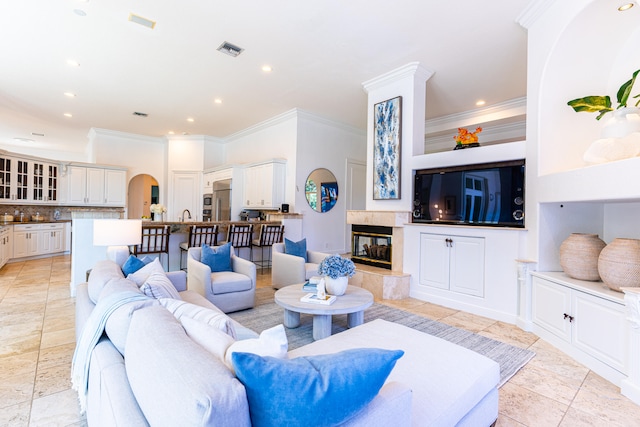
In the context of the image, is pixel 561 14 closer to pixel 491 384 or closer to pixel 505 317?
pixel 505 317

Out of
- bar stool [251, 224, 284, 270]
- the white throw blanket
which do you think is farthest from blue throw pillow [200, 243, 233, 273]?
the white throw blanket

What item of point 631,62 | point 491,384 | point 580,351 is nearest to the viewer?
point 491,384

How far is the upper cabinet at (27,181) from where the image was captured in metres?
6.85

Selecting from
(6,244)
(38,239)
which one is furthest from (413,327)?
(38,239)

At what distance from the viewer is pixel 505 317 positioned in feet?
11.1

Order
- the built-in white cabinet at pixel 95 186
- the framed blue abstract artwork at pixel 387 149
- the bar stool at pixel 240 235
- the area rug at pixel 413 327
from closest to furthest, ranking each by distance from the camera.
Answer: the area rug at pixel 413 327 → the framed blue abstract artwork at pixel 387 149 → the bar stool at pixel 240 235 → the built-in white cabinet at pixel 95 186

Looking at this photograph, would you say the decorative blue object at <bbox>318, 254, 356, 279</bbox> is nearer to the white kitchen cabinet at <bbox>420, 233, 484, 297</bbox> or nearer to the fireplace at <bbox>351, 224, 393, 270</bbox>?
the white kitchen cabinet at <bbox>420, 233, 484, 297</bbox>

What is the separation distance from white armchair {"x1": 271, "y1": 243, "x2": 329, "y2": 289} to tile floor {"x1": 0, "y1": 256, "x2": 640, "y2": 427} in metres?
1.51

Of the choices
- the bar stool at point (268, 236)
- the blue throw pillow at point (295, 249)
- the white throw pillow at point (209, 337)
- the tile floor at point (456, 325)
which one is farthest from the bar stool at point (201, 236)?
the white throw pillow at point (209, 337)

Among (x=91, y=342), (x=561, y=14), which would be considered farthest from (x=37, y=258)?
(x=561, y=14)

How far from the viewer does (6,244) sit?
6.09 m

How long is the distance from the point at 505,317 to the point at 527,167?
65.8 inches

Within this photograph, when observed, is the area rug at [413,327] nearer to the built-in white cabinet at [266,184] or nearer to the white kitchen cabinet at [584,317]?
the white kitchen cabinet at [584,317]

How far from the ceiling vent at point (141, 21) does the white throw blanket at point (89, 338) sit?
3.32m
